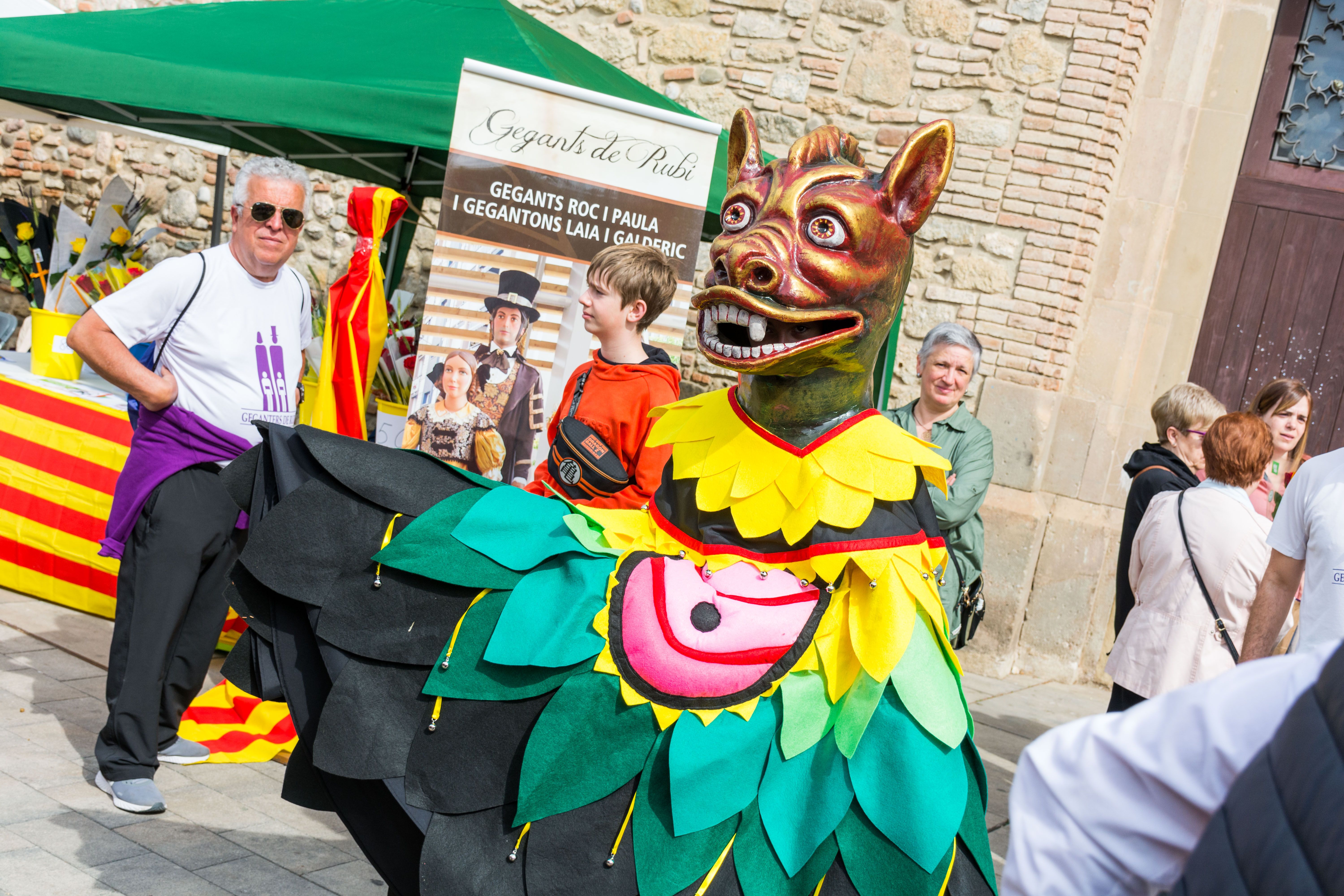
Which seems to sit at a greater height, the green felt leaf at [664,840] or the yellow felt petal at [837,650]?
the yellow felt petal at [837,650]

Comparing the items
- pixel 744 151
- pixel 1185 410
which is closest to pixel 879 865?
pixel 744 151

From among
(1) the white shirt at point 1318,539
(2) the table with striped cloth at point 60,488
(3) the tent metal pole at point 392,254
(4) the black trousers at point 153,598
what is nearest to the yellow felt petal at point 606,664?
(1) the white shirt at point 1318,539

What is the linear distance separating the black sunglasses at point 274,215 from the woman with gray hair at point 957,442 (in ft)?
7.16

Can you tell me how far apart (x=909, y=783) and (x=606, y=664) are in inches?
20.4

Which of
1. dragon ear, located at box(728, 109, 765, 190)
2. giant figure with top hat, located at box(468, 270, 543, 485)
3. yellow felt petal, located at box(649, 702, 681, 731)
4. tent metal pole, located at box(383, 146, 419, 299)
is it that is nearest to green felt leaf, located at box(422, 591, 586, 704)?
yellow felt petal, located at box(649, 702, 681, 731)

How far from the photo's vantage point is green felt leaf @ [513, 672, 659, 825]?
1.72m

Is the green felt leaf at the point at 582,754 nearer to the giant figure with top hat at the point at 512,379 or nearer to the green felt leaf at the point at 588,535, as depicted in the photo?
the green felt leaf at the point at 588,535

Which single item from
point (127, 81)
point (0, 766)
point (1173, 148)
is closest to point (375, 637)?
point (0, 766)

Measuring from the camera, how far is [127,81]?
14.1 ft

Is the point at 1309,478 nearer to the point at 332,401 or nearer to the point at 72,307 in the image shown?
the point at 332,401

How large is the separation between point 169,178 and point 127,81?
4639 millimetres

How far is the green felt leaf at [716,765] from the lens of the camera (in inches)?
65.0

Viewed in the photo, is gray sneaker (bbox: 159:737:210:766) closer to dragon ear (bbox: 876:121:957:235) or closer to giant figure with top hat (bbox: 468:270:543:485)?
giant figure with top hat (bbox: 468:270:543:485)

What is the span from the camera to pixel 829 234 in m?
1.87
